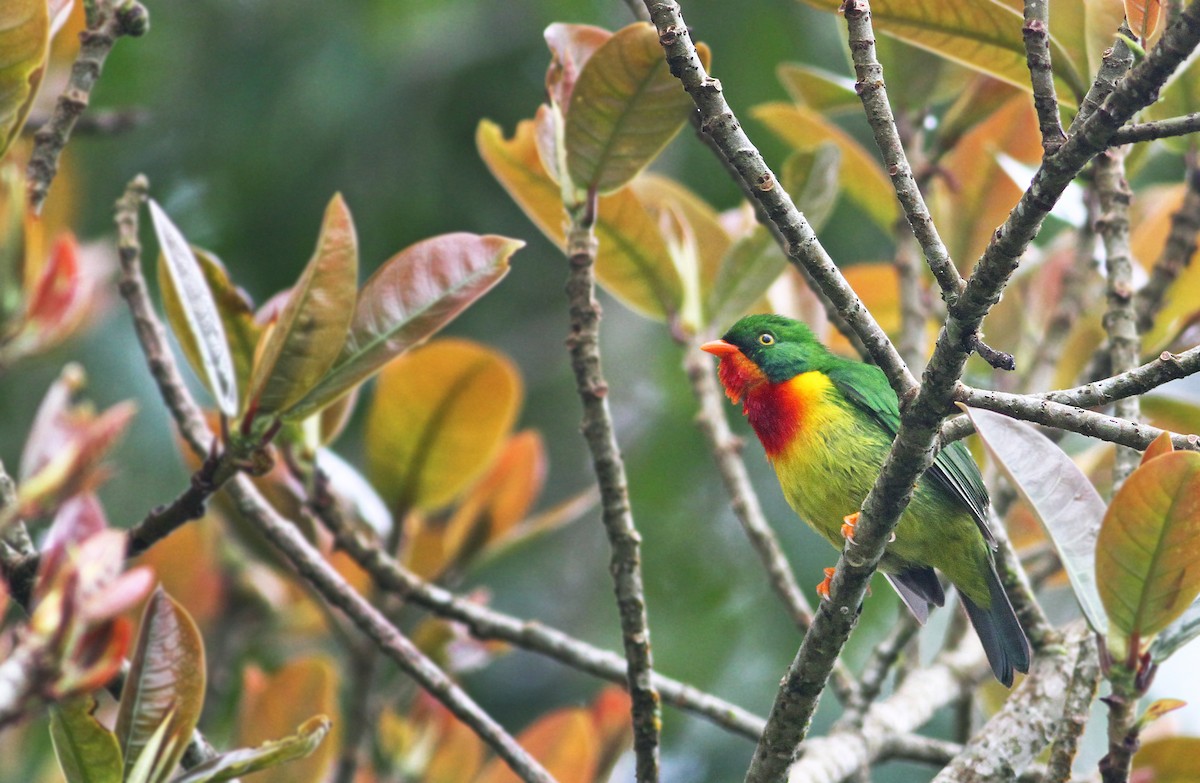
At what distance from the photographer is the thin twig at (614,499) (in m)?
2.44

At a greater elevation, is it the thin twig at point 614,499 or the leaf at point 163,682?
the thin twig at point 614,499

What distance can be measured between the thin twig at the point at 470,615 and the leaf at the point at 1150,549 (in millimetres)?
1211

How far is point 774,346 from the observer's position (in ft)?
11.9

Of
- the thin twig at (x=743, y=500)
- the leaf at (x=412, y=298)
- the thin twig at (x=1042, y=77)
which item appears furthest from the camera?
the thin twig at (x=743, y=500)

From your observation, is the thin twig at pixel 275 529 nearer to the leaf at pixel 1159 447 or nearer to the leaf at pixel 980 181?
the leaf at pixel 1159 447

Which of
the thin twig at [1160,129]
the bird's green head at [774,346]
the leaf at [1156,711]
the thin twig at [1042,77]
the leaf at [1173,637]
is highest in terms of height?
the bird's green head at [774,346]

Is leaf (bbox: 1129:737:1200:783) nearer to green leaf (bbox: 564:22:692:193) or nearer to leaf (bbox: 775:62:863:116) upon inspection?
green leaf (bbox: 564:22:692:193)

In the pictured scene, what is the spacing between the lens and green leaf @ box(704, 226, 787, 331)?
3332 mm

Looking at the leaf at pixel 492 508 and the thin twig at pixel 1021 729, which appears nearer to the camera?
the thin twig at pixel 1021 729

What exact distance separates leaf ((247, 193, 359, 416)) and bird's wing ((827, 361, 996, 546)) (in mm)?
1214

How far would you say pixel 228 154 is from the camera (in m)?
6.83

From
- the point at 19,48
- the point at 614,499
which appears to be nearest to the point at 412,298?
the point at 614,499

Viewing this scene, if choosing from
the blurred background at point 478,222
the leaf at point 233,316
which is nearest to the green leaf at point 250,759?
the leaf at point 233,316

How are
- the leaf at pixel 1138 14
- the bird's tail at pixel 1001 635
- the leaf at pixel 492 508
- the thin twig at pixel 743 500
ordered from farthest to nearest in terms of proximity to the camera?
the leaf at pixel 492 508, the thin twig at pixel 743 500, the bird's tail at pixel 1001 635, the leaf at pixel 1138 14
